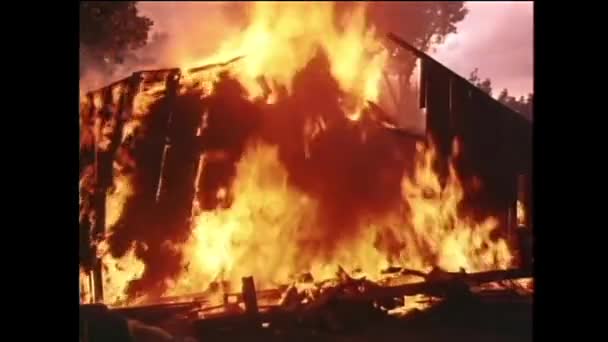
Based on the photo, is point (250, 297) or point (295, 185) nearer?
point (250, 297)

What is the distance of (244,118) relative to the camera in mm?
4184

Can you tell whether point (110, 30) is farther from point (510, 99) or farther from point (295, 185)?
point (510, 99)

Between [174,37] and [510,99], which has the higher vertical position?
[174,37]

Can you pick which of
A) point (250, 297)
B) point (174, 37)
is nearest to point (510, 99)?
point (250, 297)

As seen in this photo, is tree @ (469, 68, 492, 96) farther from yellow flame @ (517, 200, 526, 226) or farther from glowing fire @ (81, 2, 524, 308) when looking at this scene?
yellow flame @ (517, 200, 526, 226)

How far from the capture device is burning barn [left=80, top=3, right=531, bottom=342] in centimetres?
400

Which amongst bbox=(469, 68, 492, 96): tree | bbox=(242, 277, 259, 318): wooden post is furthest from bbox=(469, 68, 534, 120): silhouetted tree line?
bbox=(242, 277, 259, 318): wooden post

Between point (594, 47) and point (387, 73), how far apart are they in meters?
1.36

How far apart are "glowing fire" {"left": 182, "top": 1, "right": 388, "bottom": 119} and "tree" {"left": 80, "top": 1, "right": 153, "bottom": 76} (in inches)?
24.8

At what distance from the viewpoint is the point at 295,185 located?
4.18 meters

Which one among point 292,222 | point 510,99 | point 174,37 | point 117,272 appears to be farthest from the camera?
point 174,37

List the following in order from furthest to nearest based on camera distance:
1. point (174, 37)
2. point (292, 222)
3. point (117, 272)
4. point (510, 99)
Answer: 1. point (174, 37)
2. point (510, 99)
3. point (292, 222)
4. point (117, 272)

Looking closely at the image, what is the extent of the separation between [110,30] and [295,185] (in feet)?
6.19
